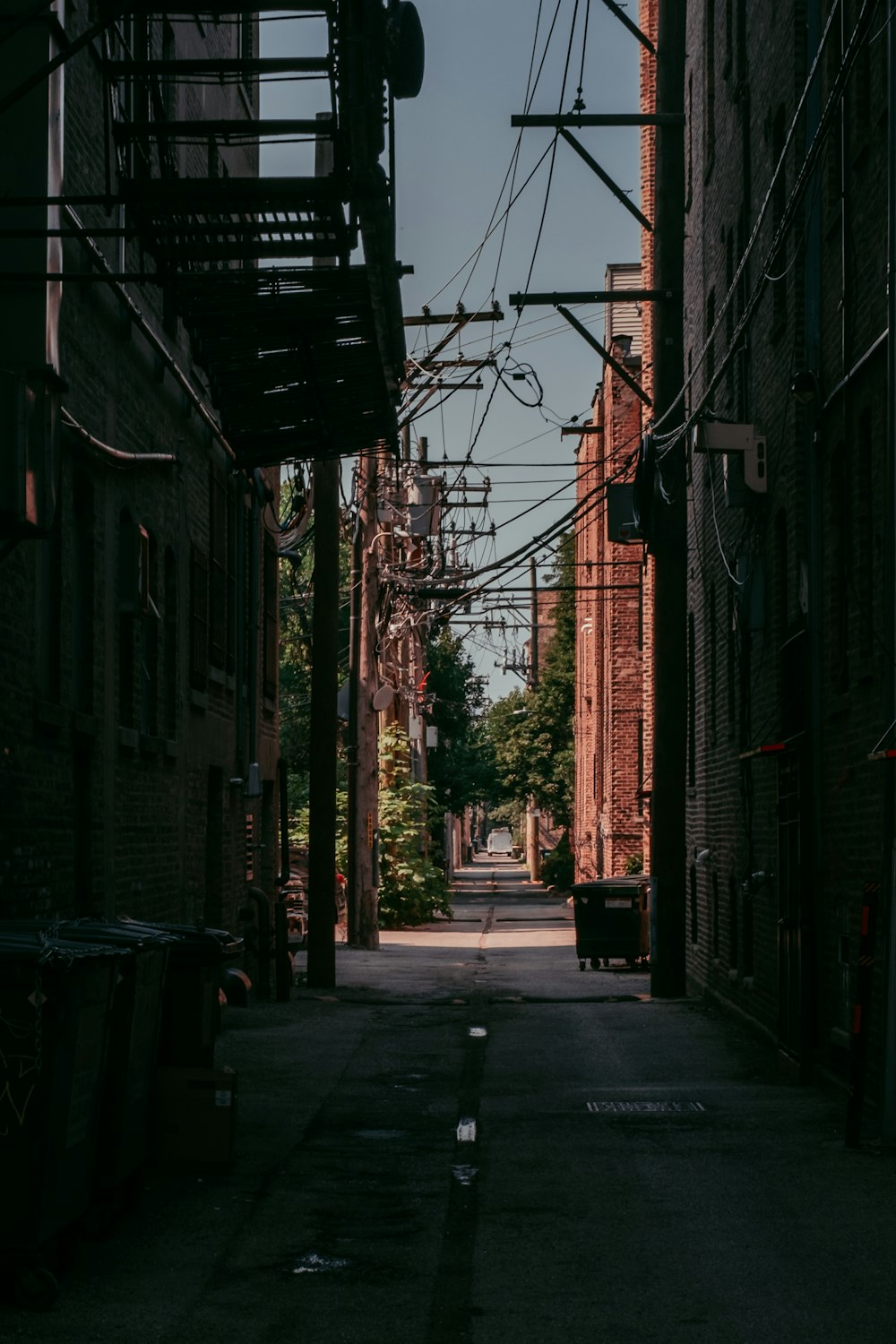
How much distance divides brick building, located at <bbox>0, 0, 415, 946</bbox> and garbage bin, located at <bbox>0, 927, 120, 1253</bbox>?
2.95m

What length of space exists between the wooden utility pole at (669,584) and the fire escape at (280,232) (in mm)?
5848

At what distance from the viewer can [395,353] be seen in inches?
522

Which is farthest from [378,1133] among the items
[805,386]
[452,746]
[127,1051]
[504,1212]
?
[452,746]

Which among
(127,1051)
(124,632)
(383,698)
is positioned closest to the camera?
(127,1051)

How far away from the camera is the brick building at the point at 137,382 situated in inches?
409

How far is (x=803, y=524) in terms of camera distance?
14266mm

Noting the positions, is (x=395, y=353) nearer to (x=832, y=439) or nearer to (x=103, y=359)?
(x=103, y=359)

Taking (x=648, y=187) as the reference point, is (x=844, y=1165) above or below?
below

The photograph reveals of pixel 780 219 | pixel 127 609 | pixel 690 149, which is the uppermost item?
pixel 690 149

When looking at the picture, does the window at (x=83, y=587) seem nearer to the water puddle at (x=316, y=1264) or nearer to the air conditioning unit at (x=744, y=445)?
the air conditioning unit at (x=744, y=445)

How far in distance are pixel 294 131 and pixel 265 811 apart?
16087 mm

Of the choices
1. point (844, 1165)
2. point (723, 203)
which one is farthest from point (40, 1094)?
point (723, 203)

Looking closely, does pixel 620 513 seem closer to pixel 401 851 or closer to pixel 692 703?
pixel 692 703

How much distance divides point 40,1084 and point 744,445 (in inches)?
407
